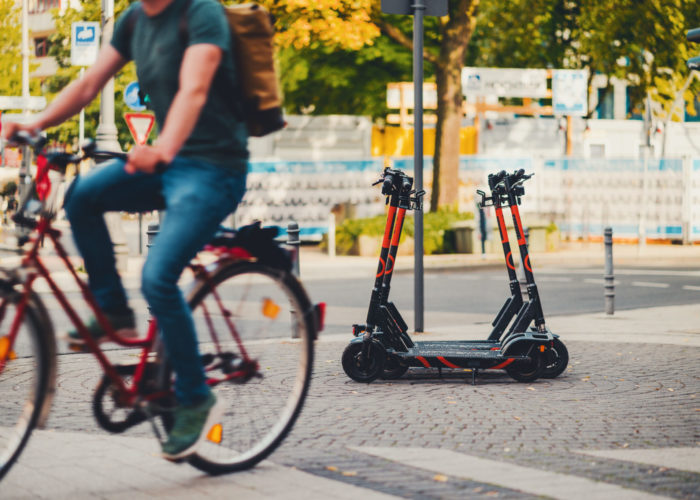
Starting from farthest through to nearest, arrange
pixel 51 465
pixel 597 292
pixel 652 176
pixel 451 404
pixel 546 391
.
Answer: pixel 652 176 → pixel 597 292 → pixel 546 391 → pixel 451 404 → pixel 51 465

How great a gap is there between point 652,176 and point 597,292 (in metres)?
12.2

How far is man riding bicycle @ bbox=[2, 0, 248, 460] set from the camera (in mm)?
4305

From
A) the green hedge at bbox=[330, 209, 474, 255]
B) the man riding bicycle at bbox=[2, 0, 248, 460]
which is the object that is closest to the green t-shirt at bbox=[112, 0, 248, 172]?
the man riding bicycle at bbox=[2, 0, 248, 460]

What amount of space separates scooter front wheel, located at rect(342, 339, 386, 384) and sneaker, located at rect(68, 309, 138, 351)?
11.0 feet

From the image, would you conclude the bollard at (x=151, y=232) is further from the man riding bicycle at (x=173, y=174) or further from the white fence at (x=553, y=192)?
the white fence at (x=553, y=192)

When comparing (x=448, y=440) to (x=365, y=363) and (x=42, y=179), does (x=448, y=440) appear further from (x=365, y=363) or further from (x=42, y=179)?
(x=42, y=179)

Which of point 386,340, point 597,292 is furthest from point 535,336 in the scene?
point 597,292

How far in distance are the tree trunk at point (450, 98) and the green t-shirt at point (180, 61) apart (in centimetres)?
2106

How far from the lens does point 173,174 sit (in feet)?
14.6

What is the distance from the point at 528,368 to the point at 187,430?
12.6 ft

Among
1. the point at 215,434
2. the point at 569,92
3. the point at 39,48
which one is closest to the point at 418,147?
the point at 215,434

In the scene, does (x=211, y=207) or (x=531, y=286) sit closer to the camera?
(x=211, y=207)

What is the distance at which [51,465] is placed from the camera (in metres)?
5.03

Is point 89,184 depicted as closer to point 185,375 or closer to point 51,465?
point 185,375
